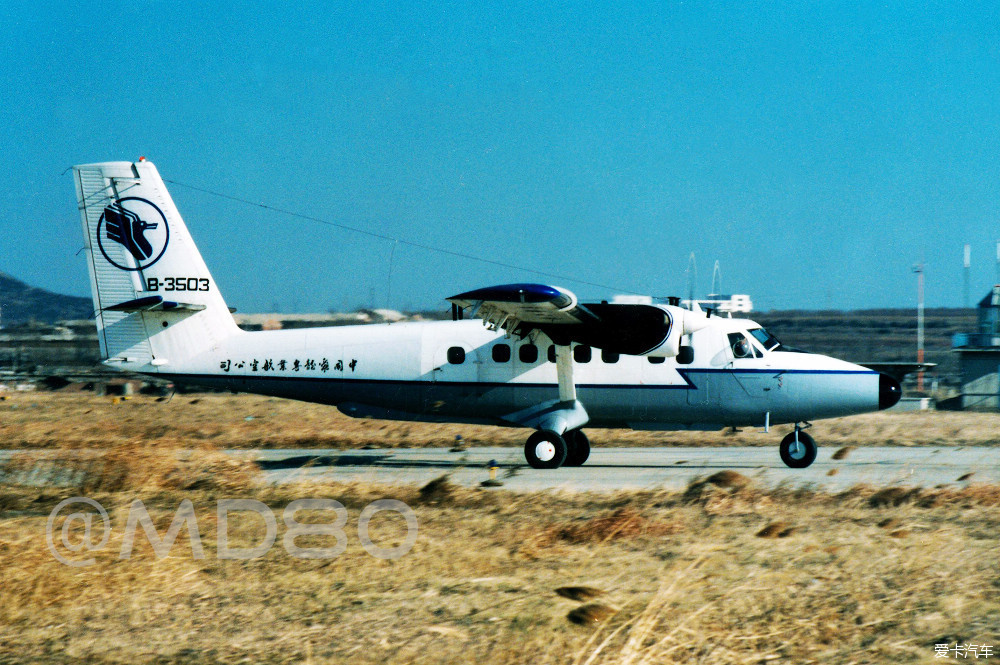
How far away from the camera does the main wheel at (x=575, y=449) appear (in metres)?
14.2

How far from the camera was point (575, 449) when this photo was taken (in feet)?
46.6

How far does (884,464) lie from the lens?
13.9m

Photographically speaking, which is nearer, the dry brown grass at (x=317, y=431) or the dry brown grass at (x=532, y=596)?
the dry brown grass at (x=532, y=596)

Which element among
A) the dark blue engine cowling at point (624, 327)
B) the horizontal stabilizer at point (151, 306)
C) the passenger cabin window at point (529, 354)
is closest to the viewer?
the dark blue engine cowling at point (624, 327)

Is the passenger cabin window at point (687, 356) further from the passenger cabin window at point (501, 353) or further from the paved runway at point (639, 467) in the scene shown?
the passenger cabin window at point (501, 353)

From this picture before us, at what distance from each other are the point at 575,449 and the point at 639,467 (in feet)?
3.57

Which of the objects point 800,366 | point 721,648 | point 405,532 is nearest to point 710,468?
point 800,366

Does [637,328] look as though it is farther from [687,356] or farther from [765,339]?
[765,339]

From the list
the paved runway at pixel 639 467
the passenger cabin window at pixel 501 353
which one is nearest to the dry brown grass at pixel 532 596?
the paved runway at pixel 639 467

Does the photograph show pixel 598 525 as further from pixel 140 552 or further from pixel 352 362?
pixel 352 362

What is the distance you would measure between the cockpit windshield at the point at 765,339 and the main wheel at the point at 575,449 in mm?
3321

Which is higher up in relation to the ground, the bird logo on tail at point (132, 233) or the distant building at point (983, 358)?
the bird logo on tail at point (132, 233)

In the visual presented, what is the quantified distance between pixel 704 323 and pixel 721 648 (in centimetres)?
914

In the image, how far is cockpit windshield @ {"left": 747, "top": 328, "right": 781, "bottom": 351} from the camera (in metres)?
14.1
